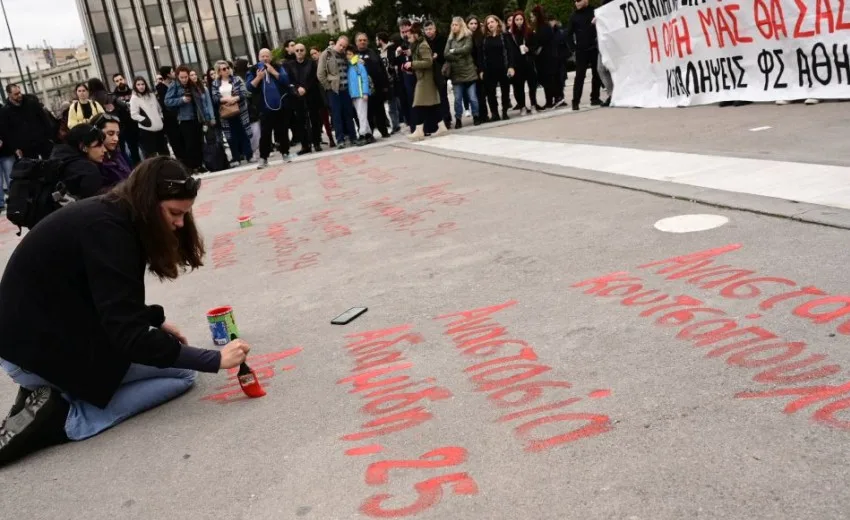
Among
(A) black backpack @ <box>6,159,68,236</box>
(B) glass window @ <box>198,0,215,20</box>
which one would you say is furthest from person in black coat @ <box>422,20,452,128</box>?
(B) glass window @ <box>198,0,215,20</box>

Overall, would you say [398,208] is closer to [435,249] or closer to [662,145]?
[435,249]

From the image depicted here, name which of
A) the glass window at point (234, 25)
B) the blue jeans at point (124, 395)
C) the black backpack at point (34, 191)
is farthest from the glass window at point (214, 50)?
the blue jeans at point (124, 395)

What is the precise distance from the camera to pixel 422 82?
41.5 feet

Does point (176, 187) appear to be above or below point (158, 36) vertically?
below

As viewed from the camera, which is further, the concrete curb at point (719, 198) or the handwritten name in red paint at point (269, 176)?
the handwritten name in red paint at point (269, 176)

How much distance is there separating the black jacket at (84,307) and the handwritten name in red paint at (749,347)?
77.4 inches

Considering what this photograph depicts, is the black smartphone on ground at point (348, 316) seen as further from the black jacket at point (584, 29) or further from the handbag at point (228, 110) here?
the black jacket at point (584, 29)

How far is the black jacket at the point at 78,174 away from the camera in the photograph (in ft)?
17.9

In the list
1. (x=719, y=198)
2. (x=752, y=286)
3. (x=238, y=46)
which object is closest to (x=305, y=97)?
(x=719, y=198)

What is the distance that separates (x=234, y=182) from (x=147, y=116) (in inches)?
98.7

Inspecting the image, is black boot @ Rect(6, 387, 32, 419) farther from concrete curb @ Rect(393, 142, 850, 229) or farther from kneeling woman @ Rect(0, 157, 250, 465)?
concrete curb @ Rect(393, 142, 850, 229)

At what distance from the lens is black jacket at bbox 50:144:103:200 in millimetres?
5441

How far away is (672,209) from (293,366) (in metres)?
2.88

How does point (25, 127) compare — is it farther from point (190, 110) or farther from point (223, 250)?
point (223, 250)
